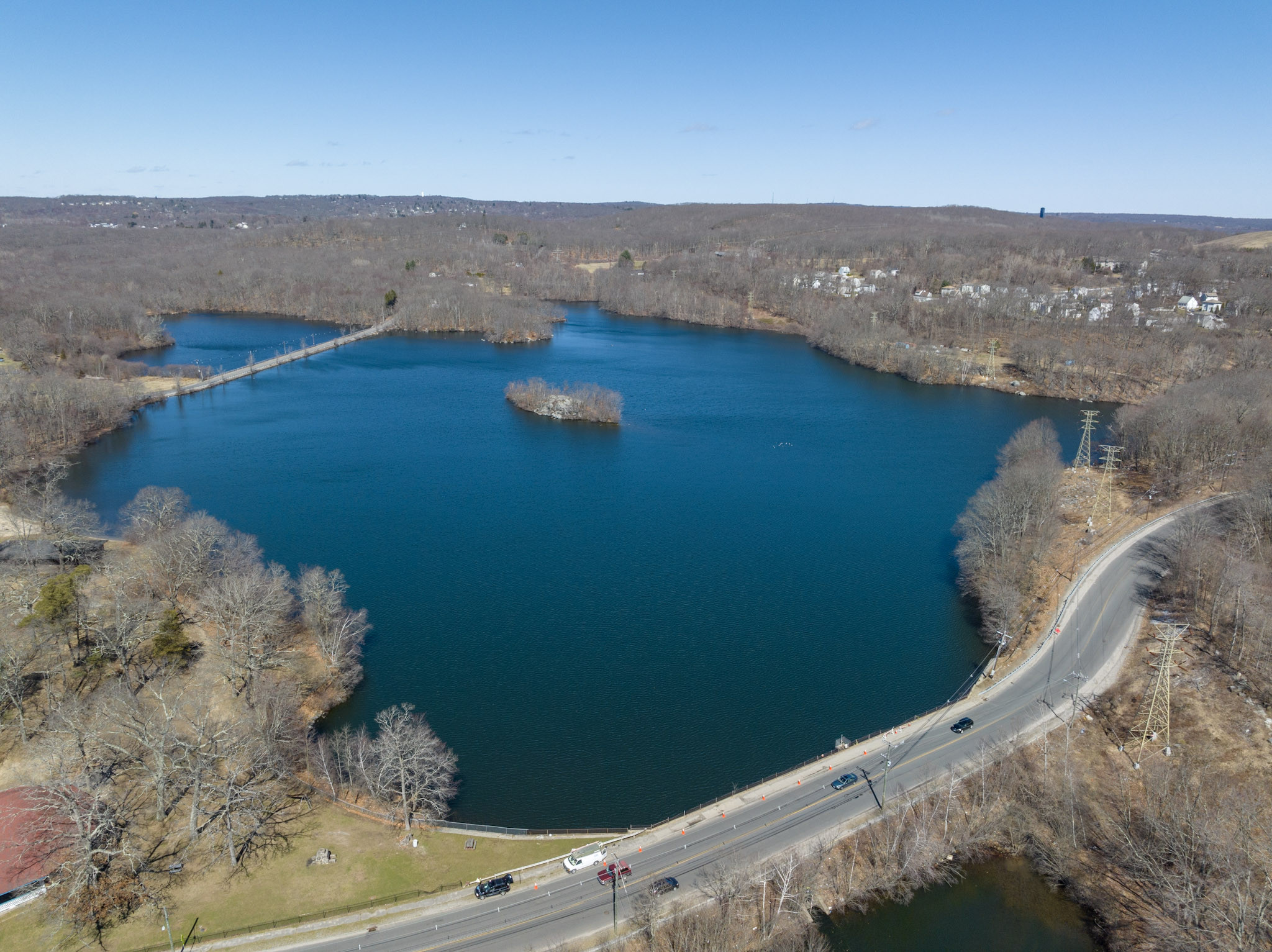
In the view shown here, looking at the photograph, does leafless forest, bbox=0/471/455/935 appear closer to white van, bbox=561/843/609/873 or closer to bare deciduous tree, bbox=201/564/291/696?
bare deciduous tree, bbox=201/564/291/696

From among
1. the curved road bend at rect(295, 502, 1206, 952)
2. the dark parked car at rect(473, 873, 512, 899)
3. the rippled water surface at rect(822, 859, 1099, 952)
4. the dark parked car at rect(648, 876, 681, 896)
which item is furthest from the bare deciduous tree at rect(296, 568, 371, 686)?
the rippled water surface at rect(822, 859, 1099, 952)

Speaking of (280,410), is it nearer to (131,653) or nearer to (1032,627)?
(131,653)

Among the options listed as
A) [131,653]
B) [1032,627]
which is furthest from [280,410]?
[1032,627]

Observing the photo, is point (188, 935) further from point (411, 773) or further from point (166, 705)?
point (166, 705)

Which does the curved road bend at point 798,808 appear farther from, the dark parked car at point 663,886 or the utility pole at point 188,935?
the utility pole at point 188,935

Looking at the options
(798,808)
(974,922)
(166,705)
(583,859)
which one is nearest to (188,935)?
(166,705)

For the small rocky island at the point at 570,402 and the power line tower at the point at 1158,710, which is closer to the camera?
the power line tower at the point at 1158,710

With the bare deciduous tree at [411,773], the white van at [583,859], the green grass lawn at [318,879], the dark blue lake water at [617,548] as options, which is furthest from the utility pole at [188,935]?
the white van at [583,859]

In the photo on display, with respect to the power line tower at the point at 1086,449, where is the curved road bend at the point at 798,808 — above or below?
below
